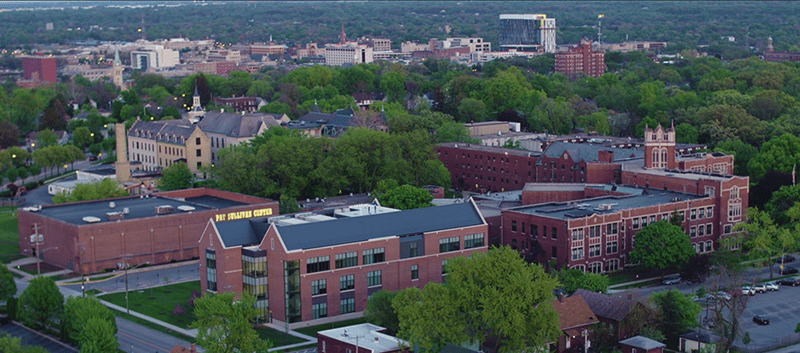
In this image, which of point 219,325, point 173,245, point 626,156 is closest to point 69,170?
point 173,245

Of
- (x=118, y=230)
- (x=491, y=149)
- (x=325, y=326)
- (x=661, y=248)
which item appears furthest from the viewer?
(x=491, y=149)

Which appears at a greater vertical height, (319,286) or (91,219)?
(91,219)

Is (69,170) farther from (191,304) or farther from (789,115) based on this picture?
(789,115)

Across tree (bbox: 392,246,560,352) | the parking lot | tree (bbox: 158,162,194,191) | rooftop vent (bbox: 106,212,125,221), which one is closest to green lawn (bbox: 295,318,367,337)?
tree (bbox: 392,246,560,352)

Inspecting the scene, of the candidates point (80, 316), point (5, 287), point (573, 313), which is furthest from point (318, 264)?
point (5, 287)

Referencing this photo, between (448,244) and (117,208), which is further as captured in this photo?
(117,208)

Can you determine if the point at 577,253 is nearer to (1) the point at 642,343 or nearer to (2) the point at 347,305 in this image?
(2) the point at 347,305

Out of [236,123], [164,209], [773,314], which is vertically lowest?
[773,314]

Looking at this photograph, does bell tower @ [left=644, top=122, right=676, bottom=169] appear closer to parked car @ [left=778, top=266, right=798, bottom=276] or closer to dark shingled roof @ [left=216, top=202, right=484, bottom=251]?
parked car @ [left=778, top=266, right=798, bottom=276]
